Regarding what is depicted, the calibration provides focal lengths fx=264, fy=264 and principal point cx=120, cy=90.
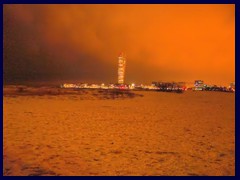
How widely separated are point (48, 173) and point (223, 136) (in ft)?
29.7

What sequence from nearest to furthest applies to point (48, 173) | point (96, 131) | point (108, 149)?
1. point (48, 173)
2. point (108, 149)
3. point (96, 131)

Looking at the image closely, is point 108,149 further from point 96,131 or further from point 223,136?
point 223,136

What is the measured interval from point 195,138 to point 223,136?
5.58ft

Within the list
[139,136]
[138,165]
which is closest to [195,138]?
[139,136]

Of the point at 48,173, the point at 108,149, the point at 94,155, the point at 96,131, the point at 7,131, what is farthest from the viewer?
the point at 96,131

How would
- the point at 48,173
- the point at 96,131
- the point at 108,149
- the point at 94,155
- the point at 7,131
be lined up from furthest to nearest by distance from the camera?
the point at 96,131 → the point at 7,131 → the point at 108,149 → the point at 94,155 → the point at 48,173

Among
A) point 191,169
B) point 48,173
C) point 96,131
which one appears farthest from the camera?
point 96,131

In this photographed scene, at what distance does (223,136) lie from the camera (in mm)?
12789

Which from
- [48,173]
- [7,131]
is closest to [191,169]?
[48,173]

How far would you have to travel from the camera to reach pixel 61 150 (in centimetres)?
920
